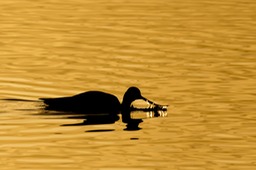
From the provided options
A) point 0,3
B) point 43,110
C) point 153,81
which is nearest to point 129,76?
point 153,81

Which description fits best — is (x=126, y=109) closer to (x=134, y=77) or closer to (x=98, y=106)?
(x=98, y=106)

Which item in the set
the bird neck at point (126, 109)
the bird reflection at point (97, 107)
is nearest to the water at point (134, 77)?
the bird reflection at point (97, 107)

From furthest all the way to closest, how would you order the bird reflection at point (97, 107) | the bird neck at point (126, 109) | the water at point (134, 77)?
the bird neck at point (126, 109) → the bird reflection at point (97, 107) → the water at point (134, 77)

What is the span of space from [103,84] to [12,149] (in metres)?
8.05

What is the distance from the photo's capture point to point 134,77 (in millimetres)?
30844

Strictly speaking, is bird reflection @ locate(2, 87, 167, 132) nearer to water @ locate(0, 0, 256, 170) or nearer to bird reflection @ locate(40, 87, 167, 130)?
bird reflection @ locate(40, 87, 167, 130)

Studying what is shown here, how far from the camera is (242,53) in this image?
35469mm

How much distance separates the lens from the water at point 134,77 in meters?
21.9

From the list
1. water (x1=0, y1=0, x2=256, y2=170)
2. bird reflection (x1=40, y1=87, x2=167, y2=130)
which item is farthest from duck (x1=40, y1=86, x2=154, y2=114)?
water (x1=0, y1=0, x2=256, y2=170)

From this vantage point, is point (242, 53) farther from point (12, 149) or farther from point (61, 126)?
point (12, 149)

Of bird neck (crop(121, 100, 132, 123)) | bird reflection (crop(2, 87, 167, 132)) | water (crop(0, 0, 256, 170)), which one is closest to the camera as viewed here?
water (crop(0, 0, 256, 170))

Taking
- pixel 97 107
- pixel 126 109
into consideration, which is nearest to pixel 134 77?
pixel 126 109

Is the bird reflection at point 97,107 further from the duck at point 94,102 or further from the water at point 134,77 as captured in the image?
the water at point 134,77

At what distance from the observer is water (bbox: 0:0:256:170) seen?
862 inches
